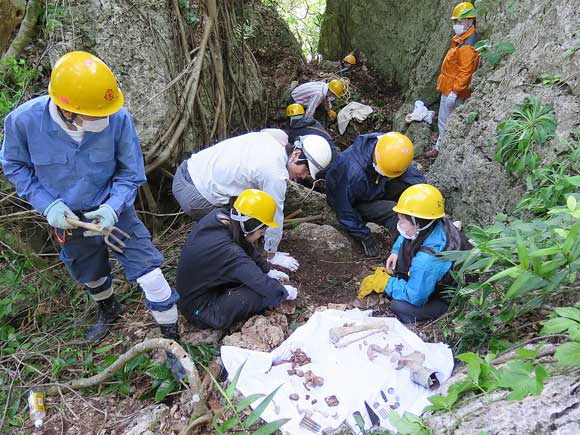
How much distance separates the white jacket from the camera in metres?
3.26

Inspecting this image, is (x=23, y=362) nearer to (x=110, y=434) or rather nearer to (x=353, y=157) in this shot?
(x=110, y=434)

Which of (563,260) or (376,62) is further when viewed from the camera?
(376,62)

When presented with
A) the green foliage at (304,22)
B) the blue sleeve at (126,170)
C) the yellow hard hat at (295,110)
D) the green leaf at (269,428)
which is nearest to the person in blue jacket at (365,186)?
the yellow hard hat at (295,110)

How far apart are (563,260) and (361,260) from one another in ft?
8.35

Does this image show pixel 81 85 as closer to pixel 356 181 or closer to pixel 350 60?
pixel 356 181

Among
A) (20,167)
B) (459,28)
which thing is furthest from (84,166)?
(459,28)

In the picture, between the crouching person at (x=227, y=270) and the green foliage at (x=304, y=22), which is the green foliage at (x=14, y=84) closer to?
the crouching person at (x=227, y=270)

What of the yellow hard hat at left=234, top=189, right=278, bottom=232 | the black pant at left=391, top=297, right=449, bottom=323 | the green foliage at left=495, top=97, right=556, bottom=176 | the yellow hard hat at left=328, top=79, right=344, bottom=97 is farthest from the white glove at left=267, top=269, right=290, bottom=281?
the yellow hard hat at left=328, top=79, right=344, bottom=97

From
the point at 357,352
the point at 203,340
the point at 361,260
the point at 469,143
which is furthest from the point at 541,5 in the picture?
the point at 203,340

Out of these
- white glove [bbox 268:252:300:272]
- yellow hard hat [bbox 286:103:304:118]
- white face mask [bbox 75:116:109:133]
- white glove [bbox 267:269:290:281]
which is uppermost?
white face mask [bbox 75:116:109:133]

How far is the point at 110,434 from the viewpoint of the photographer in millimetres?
2273

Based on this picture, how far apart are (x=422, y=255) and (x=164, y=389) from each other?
1798 millimetres

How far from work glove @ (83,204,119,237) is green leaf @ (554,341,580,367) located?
7.13ft

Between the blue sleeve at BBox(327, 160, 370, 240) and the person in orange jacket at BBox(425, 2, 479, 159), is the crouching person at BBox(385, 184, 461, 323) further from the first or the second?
the person in orange jacket at BBox(425, 2, 479, 159)
